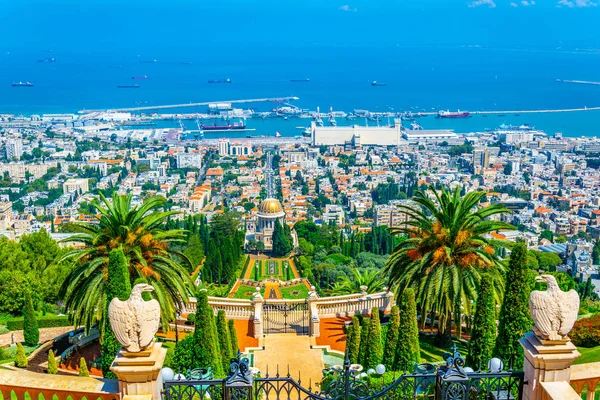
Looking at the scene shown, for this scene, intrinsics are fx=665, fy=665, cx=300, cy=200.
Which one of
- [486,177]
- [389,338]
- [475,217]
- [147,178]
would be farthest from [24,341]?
[486,177]

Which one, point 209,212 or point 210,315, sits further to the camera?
point 209,212

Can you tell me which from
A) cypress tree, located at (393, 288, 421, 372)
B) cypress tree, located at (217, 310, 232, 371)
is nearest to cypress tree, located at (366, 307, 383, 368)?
cypress tree, located at (393, 288, 421, 372)

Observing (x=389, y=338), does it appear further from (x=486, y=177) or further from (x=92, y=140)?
(x=92, y=140)

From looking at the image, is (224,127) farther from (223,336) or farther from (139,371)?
(139,371)

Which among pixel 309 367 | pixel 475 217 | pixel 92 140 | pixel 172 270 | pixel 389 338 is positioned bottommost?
pixel 309 367

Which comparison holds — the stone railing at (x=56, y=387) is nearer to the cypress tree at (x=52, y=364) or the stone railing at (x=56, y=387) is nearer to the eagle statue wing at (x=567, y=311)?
the eagle statue wing at (x=567, y=311)

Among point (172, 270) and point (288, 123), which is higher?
point (288, 123)

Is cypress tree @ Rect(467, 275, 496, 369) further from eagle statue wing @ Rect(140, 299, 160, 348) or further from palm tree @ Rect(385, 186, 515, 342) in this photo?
eagle statue wing @ Rect(140, 299, 160, 348)
